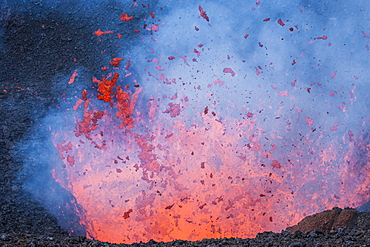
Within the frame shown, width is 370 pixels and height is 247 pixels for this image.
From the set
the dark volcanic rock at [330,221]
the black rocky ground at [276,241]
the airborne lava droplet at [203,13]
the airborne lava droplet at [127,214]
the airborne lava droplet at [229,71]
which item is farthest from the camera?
the airborne lava droplet at [203,13]

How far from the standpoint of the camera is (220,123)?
6.46 metres

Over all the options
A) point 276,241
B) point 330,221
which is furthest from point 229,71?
point 276,241

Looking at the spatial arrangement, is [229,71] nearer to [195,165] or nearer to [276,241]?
[195,165]

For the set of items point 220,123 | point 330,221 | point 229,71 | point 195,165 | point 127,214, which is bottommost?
point 127,214

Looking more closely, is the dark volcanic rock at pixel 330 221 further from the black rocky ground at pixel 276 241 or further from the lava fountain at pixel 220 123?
the lava fountain at pixel 220 123

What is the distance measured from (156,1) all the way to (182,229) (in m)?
3.84

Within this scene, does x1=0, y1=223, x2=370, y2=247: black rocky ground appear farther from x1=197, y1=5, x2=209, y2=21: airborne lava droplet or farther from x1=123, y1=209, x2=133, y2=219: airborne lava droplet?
x1=197, y1=5, x2=209, y2=21: airborne lava droplet

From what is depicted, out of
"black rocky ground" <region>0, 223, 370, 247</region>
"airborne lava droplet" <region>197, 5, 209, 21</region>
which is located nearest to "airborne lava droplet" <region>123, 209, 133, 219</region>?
"black rocky ground" <region>0, 223, 370, 247</region>

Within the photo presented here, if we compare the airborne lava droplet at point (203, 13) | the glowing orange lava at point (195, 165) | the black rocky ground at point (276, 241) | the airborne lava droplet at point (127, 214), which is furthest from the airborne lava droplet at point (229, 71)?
the black rocky ground at point (276, 241)

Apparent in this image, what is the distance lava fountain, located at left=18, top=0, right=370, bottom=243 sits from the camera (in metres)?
6.17

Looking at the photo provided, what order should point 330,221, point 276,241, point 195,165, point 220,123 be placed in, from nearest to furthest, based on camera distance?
point 276,241
point 330,221
point 195,165
point 220,123

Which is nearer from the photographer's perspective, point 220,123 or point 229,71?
point 220,123

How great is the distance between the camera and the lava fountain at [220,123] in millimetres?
6168

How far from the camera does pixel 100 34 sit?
6883 mm
